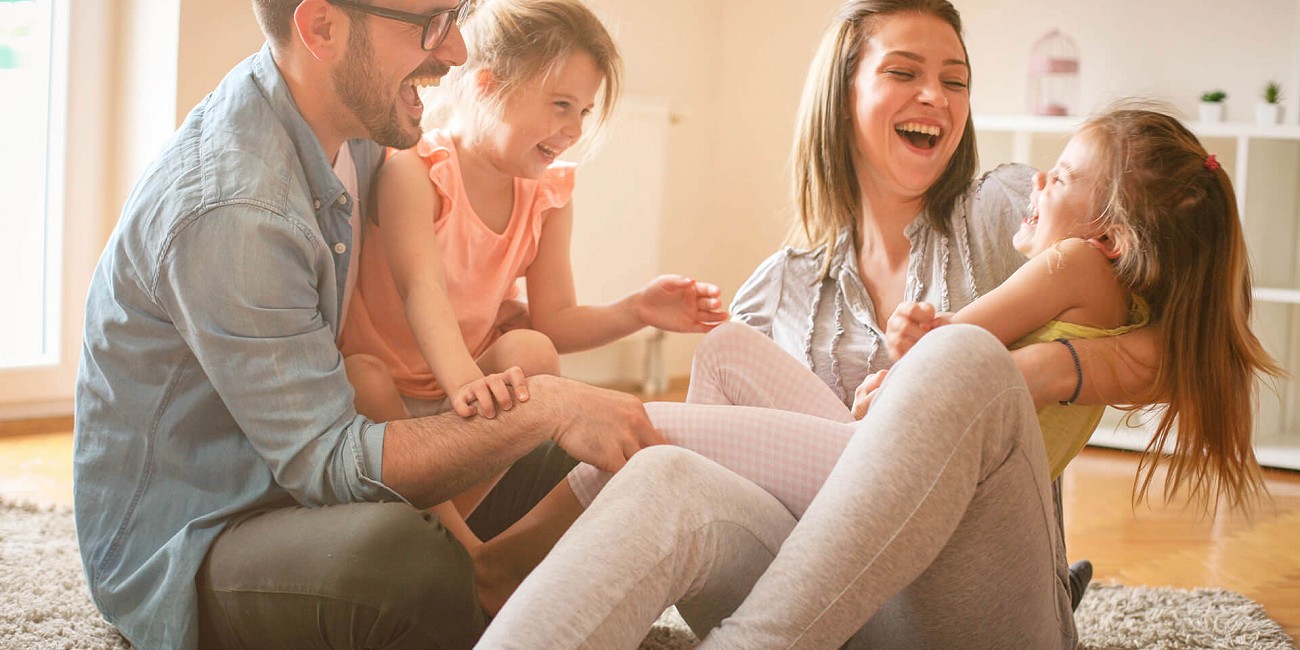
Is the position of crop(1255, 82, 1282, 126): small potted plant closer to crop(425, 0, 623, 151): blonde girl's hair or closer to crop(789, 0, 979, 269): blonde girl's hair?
crop(789, 0, 979, 269): blonde girl's hair

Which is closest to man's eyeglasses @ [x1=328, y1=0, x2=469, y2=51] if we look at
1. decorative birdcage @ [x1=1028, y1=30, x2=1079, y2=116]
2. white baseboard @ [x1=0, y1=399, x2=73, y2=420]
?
white baseboard @ [x1=0, y1=399, x2=73, y2=420]

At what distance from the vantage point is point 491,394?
144 cm

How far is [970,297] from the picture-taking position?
1713 mm

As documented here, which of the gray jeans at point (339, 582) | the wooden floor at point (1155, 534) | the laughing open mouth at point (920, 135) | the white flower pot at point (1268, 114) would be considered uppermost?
the white flower pot at point (1268, 114)

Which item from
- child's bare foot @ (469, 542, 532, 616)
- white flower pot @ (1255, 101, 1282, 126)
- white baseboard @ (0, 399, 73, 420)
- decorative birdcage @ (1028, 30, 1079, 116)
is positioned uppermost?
decorative birdcage @ (1028, 30, 1079, 116)

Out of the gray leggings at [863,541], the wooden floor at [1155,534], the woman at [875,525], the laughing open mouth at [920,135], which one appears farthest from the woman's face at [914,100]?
the wooden floor at [1155,534]

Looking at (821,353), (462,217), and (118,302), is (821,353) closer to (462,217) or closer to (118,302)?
(462,217)

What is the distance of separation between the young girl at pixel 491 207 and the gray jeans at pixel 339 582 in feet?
0.85

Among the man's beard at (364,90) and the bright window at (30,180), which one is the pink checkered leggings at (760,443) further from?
the bright window at (30,180)

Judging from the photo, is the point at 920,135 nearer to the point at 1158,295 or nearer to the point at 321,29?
the point at 1158,295

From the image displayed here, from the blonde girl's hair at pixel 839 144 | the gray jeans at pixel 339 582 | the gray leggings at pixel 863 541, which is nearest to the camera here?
the gray leggings at pixel 863 541

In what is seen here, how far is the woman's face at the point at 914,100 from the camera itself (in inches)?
70.4

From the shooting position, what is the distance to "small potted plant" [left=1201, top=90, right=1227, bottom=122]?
12.3ft

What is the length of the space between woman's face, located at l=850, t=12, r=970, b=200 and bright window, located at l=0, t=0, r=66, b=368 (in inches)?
93.6
